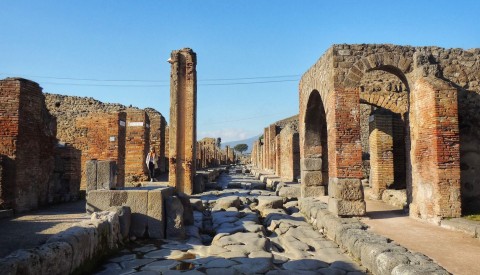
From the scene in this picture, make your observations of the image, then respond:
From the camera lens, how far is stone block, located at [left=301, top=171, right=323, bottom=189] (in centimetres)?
1209

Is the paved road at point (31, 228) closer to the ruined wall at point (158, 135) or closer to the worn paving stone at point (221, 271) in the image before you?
the worn paving stone at point (221, 271)

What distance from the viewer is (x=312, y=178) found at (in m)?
12.1

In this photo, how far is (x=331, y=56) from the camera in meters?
9.02

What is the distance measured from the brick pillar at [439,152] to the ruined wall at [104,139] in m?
8.60

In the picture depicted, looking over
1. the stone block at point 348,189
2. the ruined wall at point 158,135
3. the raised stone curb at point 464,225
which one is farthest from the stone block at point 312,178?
the ruined wall at point 158,135

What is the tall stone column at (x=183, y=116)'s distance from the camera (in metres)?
13.8

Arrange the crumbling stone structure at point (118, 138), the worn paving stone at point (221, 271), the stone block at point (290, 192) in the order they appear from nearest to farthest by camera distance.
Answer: the worn paving stone at point (221, 271), the stone block at point (290, 192), the crumbling stone structure at point (118, 138)

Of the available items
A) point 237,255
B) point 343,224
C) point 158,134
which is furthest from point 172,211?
point 158,134

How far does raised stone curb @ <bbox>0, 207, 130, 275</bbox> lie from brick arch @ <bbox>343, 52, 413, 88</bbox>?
19.0 ft

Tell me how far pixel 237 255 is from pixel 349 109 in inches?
181

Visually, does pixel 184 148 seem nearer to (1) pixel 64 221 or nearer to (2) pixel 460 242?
(1) pixel 64 221

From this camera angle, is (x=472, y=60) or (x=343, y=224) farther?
(x=472, y=60)

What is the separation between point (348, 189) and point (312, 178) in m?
3.62

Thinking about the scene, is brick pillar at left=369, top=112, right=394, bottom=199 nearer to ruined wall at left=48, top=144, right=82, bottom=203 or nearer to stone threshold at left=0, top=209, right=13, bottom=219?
ruined wall at left=48, top=144, right=82, bottom=203
